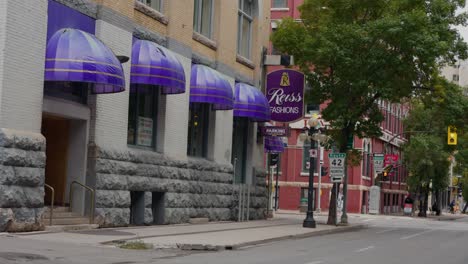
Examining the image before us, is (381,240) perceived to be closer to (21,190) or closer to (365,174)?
(21,190)

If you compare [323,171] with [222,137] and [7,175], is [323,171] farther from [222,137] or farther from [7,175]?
[7,175]

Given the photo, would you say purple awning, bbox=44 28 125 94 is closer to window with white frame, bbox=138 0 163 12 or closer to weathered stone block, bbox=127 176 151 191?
weathered stone block, bbox=127 176 151 191

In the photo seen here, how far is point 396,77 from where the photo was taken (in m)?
32.7

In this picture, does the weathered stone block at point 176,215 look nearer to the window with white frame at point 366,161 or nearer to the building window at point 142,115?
the building window at point 142,115

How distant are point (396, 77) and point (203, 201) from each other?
410 inches

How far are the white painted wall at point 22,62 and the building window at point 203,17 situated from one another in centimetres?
1032

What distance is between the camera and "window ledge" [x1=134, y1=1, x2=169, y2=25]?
24066 millimetres

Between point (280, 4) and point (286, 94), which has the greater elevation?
point (280, 4)

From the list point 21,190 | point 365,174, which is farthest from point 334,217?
point 365,174

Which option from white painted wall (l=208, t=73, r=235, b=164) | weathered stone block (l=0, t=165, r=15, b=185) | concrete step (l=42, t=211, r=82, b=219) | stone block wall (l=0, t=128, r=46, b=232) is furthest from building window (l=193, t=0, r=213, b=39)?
weathered stone block (l=0, t=165, r=15, b=185)

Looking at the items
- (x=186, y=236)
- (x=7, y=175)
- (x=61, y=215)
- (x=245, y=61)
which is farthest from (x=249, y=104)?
(x=7, y=175)

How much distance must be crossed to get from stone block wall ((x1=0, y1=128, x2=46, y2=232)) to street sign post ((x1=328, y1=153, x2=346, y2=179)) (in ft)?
54.5

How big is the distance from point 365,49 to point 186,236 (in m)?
14.2

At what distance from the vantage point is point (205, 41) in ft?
94.8
